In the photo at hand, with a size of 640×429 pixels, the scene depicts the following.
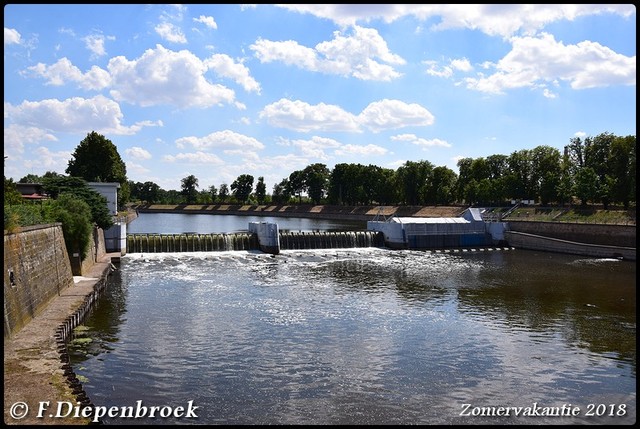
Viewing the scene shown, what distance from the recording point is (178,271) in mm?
36812

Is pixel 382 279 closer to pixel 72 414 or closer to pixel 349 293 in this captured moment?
pixel 349 293

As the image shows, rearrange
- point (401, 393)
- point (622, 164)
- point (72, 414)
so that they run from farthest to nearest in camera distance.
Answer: point (622, 164) < point (401, 393) < point (72, 414)

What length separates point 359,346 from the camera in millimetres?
19078

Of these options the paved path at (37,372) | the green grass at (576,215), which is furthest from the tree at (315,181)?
the paved path at (37,372)

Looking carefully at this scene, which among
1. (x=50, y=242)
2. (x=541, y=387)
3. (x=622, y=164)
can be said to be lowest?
(x=541, y=387)

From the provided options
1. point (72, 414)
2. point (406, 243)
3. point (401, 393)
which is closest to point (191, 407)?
point (72, 414)

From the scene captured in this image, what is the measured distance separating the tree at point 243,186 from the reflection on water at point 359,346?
118708 mm

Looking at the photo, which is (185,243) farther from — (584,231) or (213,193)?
(213,193)

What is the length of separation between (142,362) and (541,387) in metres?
12.3

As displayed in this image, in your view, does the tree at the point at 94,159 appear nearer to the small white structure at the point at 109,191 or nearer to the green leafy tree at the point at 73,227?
the small white structure at the point at 109,191

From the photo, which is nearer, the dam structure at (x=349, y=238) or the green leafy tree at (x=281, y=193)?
the dam structure at (x=349, y=238)

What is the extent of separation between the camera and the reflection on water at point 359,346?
46.5 feet

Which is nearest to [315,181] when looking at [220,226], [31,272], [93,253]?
[220,226]

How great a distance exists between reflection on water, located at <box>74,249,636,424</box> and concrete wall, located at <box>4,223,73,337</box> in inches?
89.6
